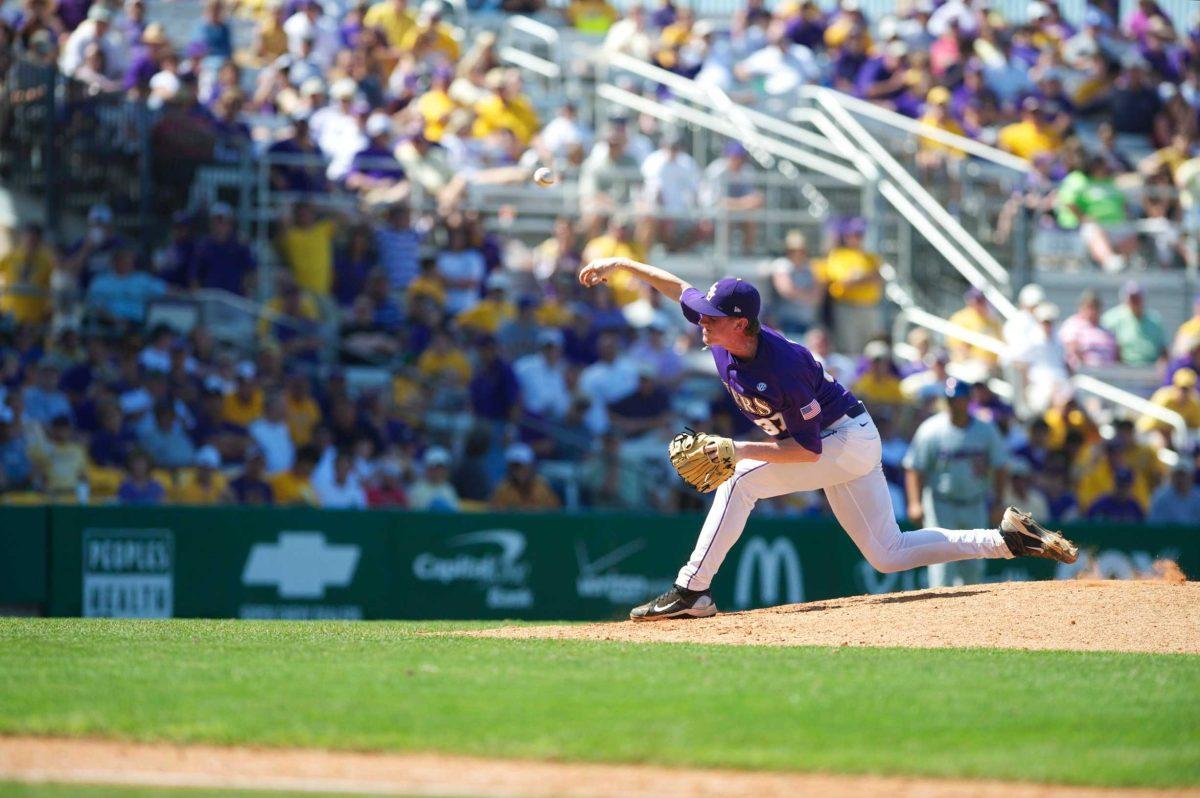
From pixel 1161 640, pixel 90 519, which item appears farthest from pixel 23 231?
pixel 1161 640

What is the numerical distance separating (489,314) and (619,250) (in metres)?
1.57

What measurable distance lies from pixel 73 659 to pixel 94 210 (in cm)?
974

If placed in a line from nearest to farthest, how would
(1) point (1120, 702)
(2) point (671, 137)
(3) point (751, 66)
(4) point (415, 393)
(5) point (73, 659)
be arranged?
1. (1) point (1120, 702)
2. (5) point (73, 659)
3. (4) point (415, 393)
4. (2) point (671, 137)
5. (3) point (751, 66)

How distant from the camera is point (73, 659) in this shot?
8289 millimetres

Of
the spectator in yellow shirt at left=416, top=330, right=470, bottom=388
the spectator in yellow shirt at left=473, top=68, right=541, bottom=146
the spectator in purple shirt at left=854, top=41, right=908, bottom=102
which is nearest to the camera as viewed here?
the spectator in yellow shirt at left=416, top=330, right=470, bottom=388

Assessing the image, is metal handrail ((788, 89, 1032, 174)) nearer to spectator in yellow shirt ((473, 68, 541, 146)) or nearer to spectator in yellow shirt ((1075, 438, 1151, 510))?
spectator in yellow shirt ((473, 68, 541, 146))

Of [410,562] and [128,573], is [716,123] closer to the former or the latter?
[410,562]

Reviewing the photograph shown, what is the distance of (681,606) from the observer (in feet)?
32.6

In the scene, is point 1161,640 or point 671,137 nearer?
point 1161,640

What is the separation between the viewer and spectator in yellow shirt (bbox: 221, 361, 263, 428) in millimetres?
15820

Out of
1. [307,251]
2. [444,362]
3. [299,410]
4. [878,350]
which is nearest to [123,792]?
[299,410]

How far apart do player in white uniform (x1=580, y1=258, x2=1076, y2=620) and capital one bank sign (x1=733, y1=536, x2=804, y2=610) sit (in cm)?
574

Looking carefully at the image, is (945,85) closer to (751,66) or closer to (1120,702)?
(751,66)

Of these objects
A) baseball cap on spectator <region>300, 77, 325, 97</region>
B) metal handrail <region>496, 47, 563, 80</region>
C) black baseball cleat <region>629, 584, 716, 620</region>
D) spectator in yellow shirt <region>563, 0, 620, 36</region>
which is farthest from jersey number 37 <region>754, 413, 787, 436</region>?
spectator in yellow shirt <region>563, 0, 620, 36</region>
